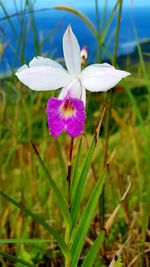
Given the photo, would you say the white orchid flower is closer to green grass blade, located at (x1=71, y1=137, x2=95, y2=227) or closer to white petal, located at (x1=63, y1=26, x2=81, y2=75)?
white petal, located at (x1=63, y1=26, x2=81, y2=75)

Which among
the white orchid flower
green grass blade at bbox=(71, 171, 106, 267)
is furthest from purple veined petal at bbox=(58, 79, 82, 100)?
green grass blade at bbox=(71, 171, 106, 267)

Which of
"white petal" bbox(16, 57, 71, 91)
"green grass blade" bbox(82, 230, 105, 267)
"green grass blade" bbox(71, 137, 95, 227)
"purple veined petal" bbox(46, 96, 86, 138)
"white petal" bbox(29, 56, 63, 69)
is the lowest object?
"green grass blade" bbox(82, 230, 105, 267)

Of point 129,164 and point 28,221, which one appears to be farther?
point 129,164

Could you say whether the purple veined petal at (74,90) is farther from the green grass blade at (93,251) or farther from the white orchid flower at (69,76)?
the green grass blade at (93,251)

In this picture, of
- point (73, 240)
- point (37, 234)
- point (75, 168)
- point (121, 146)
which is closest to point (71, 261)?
point (73, 240)

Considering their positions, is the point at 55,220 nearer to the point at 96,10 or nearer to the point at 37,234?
the point at 37,234

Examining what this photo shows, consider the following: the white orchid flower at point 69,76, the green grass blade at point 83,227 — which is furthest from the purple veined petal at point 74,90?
the green grass blade at point 83,227

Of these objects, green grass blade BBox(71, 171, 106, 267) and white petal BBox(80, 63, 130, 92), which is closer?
white petal BBox(80, 63, 130, 92)

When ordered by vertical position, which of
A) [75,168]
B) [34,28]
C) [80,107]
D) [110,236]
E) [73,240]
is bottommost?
[110,236]
